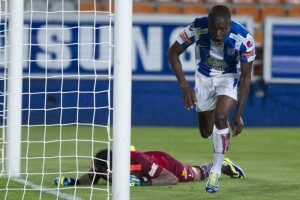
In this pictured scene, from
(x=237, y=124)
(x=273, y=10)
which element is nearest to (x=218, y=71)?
(x=237, y=124)

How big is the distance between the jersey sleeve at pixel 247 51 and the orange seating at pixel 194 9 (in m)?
11.1

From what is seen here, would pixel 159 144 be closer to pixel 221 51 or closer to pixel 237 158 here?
pixel 237 158

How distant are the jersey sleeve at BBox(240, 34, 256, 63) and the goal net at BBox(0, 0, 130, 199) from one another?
3.66 ft

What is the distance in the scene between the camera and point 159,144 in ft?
44.7

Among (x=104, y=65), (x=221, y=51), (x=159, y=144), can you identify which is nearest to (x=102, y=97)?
(x=104, y=65)

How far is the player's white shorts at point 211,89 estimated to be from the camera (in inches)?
333

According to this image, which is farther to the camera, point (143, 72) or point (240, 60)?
point (143, 72)

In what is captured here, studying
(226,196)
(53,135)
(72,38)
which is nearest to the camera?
(226,196)

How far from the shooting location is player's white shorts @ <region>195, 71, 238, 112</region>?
27.8 ft

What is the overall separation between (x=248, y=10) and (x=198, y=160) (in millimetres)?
8947

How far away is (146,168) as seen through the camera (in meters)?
7.94

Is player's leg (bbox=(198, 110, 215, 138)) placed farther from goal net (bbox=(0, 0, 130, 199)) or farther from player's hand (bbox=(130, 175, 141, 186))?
player's hand (bbox=(130, 175, 141, 186))

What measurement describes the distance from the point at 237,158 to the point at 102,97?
668 cm

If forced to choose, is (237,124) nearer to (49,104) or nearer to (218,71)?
(218,71)
